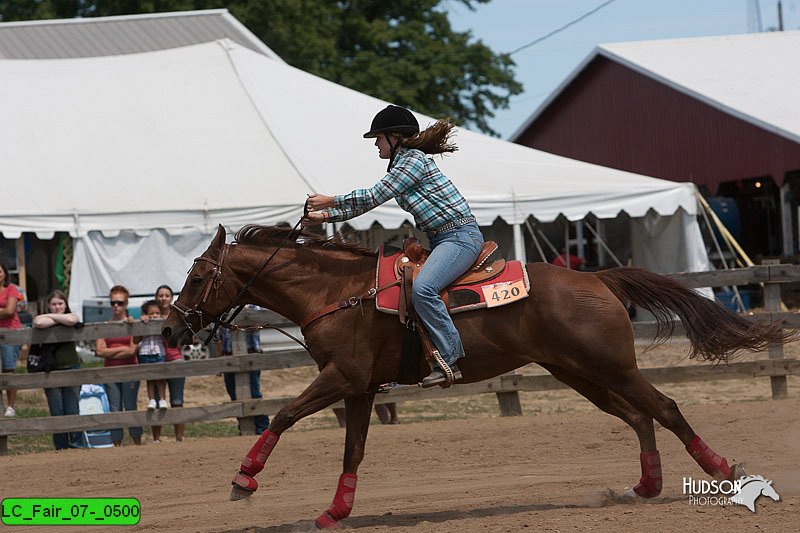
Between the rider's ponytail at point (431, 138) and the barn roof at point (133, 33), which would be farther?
the barn roof at point (133, 33)

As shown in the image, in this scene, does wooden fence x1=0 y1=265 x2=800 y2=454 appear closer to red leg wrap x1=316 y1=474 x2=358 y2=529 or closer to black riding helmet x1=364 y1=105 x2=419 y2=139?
red leg wrap x1=316 y1=474 x2=358 y2=529

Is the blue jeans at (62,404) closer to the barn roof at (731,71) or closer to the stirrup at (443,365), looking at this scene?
the stirrup at (443,365)

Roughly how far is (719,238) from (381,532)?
21.5m

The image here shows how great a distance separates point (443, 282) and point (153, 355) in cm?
570

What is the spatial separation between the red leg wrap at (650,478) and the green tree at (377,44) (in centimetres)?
3144

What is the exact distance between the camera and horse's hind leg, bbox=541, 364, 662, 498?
693cm

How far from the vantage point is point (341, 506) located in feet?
21.8

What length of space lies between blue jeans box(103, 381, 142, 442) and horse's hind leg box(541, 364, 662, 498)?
5805mm

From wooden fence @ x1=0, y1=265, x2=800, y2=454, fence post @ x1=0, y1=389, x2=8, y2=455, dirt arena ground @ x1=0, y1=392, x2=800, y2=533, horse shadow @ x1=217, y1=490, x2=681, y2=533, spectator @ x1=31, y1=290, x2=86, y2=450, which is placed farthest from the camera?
spectator @ x1=31, y1=290, x2=86, y2=450

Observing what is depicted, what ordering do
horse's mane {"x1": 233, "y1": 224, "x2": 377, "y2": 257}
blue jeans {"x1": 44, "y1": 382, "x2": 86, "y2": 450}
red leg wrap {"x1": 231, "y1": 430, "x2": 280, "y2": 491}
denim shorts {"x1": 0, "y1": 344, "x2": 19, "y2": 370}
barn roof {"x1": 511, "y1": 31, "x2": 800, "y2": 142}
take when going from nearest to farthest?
1. red leg wrap {"x1": 231, "y1": 430, "x2": 280, "y2": 491}
2. horse's mane {"x1": 233, "y1": 224, "x2": 377, "y2": 257}
3. blue jeans {"x1": 44, "y1": 382, "x2": 86, "y2": 450}
4. denim shorts {"x1": 0, "y1": 344, "x2": 19, "y2": 370}
5. barn roof {"x1": 511, "y1": 31, "x2": 800, "y2": 142}

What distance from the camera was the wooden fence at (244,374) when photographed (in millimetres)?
10914

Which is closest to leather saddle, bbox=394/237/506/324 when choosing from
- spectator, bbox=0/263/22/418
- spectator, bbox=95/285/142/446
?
spectator, bbox=95/285/142/446

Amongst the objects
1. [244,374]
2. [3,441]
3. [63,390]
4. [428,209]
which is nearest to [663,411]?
[428,209]

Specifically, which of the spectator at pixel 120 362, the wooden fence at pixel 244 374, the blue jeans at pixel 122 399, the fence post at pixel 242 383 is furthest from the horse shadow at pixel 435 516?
the spectator at pixel 120 362
